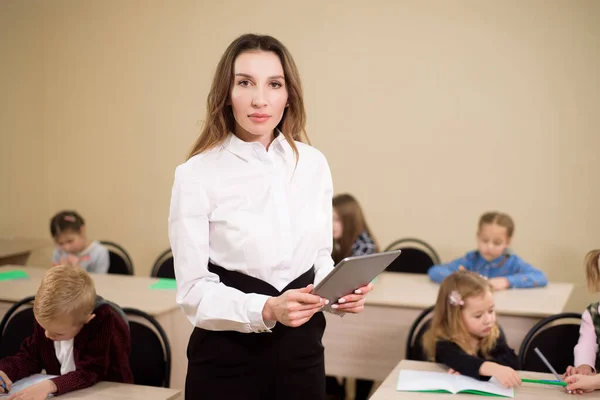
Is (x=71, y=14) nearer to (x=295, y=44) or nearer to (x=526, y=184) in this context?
(x=295, y=44)

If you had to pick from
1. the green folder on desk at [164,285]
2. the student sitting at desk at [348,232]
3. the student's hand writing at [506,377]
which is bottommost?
the green folder on desk at [164,285]

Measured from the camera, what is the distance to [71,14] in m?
5.22

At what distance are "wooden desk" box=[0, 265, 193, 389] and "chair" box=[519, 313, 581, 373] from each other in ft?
4.59

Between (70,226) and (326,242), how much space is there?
2.85 metres

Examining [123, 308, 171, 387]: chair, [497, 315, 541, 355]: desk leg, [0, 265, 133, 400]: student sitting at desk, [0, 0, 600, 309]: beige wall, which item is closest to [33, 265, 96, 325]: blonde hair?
[0, 265, 133, 400]: student sitting at desk

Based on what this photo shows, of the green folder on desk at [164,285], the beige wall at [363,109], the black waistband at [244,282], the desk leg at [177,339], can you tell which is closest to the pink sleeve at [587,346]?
the black waistband at [244,282]

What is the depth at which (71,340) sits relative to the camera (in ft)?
7.36

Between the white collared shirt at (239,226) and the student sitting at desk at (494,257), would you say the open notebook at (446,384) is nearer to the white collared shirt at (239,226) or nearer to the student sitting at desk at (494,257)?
the white collared shirt at (239,226)

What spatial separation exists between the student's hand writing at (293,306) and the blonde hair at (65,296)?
37.9 inches

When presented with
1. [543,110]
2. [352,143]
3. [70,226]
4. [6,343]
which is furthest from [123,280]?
[543,110]

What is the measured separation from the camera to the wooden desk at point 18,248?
4633mm

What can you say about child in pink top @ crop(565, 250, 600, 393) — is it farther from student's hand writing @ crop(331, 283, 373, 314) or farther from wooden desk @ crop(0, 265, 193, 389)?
wooden desk @ crop(0, 265, 193, 389)

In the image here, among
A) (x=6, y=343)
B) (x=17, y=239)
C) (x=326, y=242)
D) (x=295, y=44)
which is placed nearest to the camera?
(x=326, y=242)

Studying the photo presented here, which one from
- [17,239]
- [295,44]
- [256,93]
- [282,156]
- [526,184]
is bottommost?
[17,239]
